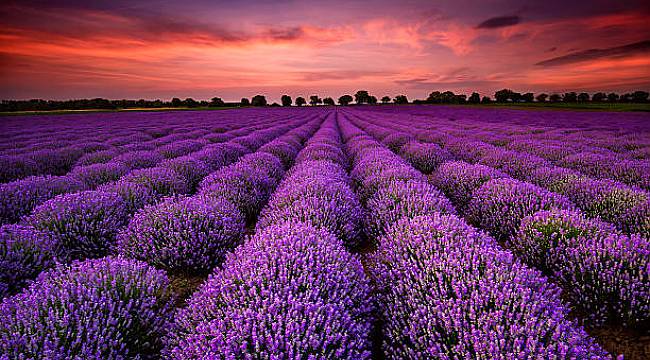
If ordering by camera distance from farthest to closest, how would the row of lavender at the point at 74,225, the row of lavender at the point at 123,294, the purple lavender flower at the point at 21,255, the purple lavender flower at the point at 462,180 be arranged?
1. the purple lavender flower at the point at 462,180
2. the row of lavender at the point at 74,225
3. the purple lavender flower at the point at 21,255
4. the row of lavender at the point at 123,294

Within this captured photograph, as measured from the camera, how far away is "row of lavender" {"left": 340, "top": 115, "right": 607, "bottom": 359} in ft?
5.26

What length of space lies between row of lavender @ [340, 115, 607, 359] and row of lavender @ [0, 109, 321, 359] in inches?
60.0

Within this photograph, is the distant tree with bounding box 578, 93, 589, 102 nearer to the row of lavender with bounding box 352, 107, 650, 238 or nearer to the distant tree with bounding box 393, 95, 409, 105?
the distant tree with bounding box 393, 95, 409, 105

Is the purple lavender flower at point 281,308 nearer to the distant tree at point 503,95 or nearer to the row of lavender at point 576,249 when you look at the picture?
the row of lavender at point 576,249

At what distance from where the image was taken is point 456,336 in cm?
178

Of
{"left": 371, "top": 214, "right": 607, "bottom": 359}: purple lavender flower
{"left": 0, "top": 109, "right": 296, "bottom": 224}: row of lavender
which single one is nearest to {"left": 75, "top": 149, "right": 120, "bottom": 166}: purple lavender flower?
{"left": 0, "top": 109, "right": 296, "bottom": 224}: row of lavender

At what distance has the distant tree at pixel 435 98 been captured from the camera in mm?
79731

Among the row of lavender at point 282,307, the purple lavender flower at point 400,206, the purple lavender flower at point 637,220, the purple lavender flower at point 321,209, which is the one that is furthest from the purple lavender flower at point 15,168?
the purple lavender flower at point 637,220

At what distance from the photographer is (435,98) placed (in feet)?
264

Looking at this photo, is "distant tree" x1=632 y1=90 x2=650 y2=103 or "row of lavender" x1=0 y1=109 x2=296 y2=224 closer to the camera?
"row of lavender" x1=0 y1=109 x2=296 y2=224

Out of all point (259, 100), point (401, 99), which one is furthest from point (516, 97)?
point (259, 100)

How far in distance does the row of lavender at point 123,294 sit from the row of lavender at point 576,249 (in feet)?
10.0

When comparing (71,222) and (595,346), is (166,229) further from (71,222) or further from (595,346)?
(595,346)

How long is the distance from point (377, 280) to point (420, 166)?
6.17m
